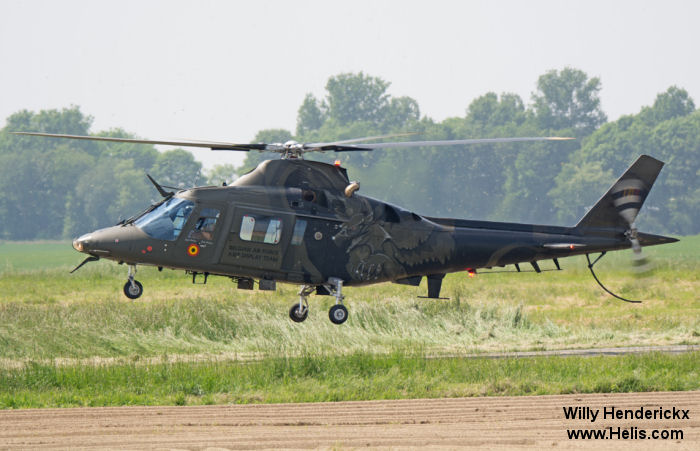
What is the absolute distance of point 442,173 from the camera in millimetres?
107375

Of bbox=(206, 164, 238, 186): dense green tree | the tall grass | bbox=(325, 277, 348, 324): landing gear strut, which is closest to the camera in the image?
bbox=(325, 277, 348, 324): landing gear strut

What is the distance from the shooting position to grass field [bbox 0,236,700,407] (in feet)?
76.6

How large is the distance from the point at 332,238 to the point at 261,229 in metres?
1.53

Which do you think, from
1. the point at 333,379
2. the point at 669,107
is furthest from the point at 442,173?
the point at 333,379

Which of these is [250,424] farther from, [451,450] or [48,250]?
[48,250]

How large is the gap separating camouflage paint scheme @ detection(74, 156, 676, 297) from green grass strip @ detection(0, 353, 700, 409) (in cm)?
285

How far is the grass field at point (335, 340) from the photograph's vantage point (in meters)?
23.3

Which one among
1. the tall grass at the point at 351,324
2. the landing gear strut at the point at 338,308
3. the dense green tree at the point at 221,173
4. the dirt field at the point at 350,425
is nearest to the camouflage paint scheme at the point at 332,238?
the landing gear strut at the point at 338,308

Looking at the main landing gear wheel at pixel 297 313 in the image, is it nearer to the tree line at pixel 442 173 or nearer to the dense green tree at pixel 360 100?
the tree line at pixel 442 173

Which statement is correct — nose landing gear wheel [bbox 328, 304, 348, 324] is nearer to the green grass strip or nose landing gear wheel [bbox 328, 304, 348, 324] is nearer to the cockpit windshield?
the green grass strip

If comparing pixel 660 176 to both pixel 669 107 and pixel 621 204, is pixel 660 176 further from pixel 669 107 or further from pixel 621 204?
pixel 621 204

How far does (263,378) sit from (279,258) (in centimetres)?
499

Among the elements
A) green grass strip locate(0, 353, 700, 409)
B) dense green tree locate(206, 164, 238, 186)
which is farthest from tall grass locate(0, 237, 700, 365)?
dense green tree locate(206, 164, 238, 186)

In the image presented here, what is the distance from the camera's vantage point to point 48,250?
99.1 meters
